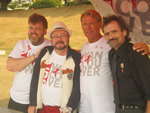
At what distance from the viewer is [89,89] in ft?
7.15

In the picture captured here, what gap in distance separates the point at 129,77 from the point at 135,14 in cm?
177

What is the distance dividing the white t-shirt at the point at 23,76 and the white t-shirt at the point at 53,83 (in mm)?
319

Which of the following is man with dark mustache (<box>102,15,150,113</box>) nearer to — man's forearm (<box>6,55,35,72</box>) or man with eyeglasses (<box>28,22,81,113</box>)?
man with eyeglasses (<box>28,22,81,113</box>)

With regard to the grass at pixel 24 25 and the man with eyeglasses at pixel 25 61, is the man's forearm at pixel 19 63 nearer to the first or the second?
the man with eyeglasses at pixel 25 61

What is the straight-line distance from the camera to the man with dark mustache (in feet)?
5.81

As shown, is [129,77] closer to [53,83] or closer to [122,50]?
[122,50]

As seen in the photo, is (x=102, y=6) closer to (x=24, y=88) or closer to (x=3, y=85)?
(x=24, y=88)

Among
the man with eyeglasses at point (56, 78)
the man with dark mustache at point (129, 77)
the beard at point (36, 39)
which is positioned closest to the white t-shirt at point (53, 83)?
the man with eyeglasses at point (56, 78)

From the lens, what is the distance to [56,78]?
228cm

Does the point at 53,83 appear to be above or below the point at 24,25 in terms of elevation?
below

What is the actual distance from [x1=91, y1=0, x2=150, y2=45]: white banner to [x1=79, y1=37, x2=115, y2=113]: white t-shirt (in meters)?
1.28

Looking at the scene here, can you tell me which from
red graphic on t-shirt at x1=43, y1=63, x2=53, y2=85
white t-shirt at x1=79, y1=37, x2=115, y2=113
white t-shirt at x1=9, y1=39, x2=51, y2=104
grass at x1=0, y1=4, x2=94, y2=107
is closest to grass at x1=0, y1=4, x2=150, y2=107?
grass at x1=0, y1=4, x2=94, y2=107

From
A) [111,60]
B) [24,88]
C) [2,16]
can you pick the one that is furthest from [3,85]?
[2,16]

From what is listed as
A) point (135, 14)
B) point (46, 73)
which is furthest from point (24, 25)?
point (46, 73)
